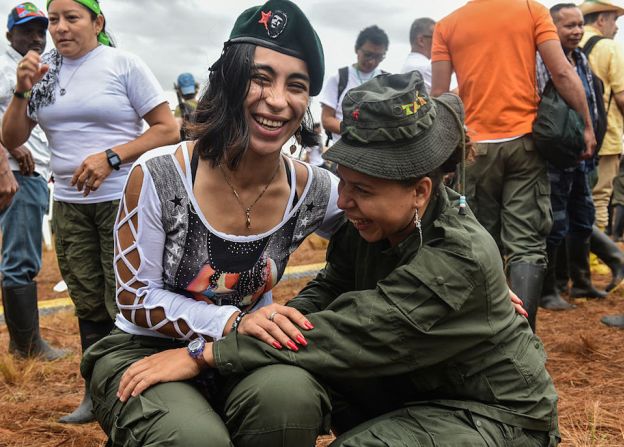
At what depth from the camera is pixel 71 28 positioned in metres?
3.32

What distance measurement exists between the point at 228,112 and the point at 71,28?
1.55 metres

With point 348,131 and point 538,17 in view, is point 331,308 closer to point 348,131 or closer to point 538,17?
point 348,131

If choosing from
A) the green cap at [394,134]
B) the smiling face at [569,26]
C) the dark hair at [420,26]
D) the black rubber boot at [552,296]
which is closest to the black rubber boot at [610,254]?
the black rubber boot at [552,296]

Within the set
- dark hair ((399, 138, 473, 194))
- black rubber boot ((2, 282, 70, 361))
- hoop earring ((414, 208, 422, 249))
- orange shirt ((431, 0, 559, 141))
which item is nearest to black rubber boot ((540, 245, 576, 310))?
orange shirt ((431, 0, 559, 141))

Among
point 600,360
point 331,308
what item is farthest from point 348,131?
point 600,360

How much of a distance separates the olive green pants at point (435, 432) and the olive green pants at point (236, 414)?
5.8 inches

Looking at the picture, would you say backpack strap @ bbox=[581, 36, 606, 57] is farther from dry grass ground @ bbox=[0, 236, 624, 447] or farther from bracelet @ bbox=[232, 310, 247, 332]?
bracelet @ bbox=[232, 310, 247, 332]

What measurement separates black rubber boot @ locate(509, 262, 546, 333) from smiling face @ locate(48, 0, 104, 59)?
2.51 metres

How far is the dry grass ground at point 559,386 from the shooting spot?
→ 2.91m

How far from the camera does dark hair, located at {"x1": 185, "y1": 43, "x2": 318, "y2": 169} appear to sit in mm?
2158

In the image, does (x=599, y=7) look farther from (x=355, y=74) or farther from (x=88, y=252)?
(x=88, y=252)

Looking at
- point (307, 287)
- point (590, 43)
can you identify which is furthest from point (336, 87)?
point (307, 287)

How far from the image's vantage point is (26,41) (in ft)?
14.6

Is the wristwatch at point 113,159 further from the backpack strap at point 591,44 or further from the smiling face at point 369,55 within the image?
the backpack strap at point 591,44
